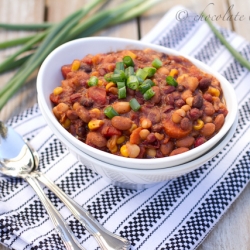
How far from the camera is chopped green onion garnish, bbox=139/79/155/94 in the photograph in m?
1.78

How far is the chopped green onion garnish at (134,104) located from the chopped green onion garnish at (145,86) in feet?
0.19

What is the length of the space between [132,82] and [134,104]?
0.36 ft

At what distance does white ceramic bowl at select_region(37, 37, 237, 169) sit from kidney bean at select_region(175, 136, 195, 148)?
6 centimetres

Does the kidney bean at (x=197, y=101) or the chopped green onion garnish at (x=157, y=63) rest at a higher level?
A: the chopped green onion garnish at (x=157, y=63)

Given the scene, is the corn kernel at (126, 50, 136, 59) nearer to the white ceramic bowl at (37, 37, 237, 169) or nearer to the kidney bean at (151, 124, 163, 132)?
the white ceramic bowl at (37, 37, 237, 169)

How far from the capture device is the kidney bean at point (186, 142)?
1729 mm

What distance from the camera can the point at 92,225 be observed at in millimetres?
1808

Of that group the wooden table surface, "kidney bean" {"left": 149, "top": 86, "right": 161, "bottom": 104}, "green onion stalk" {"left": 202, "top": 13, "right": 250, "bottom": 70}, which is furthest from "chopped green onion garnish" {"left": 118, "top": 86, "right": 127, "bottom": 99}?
"green onion stalk" {"left": 202, "top": 13, "right": 250, "bottom": 70}

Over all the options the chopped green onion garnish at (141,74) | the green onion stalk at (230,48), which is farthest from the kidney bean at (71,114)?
the green onion stalk at (230,48)

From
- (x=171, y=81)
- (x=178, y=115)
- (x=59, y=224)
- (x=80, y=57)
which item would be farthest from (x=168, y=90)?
(x=59, y=224)

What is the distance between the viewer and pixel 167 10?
10.4 ft

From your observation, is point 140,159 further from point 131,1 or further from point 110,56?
point 131,1

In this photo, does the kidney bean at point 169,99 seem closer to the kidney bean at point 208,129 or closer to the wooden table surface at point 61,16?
the kidney bean at point 208,129

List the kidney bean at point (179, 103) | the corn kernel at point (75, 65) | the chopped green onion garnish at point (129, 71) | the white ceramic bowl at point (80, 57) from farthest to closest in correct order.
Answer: the corn kernel at point (75, 65) < the chopped green onion garnish at point (129, 71) < the kidney bean at point (179, 103) < the white ceramic bowl at point (80, 57)
